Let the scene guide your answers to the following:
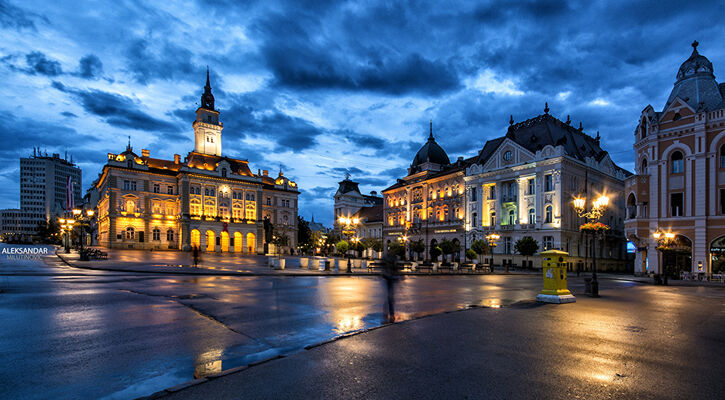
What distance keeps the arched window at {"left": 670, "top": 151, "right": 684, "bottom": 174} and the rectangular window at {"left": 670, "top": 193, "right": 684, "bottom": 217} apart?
216 cm

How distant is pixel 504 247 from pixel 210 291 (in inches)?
1817

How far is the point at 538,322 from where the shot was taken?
32.6 ft

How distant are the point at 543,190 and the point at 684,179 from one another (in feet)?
52.3

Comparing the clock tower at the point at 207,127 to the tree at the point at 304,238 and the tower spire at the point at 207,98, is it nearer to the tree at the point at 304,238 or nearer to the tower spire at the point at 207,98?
the tower spire at the point at 207,98

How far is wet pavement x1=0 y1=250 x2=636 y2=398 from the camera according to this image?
5.42 metres

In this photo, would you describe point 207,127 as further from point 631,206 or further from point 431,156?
point 631,206

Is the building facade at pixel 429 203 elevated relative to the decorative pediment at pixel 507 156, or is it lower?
lower

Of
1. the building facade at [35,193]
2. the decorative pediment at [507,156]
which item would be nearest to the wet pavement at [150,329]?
the decorative pediment at [507,156]

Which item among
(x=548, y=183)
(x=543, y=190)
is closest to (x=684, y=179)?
(x=548, y=183)

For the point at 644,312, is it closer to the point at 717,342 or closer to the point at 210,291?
the point at 717,342

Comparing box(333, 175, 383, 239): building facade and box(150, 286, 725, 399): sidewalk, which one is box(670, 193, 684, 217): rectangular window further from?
box(333, 175, 383, 239): building facade

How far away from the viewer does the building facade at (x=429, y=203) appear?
204ft

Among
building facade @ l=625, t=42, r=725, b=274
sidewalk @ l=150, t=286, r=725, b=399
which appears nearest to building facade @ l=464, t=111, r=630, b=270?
building facade @ l=625, t=42, r=725, b=274

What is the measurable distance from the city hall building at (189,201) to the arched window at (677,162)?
5610cm
